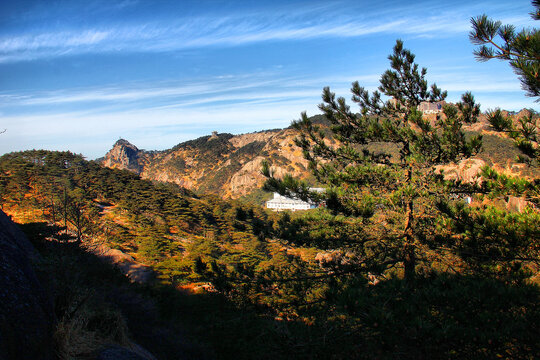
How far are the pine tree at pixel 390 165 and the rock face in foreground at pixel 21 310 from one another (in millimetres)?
4696

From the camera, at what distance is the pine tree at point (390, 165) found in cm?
670

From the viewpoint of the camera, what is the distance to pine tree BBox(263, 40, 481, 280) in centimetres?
670

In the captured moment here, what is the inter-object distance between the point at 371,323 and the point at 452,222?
401 cm

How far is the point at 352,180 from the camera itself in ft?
25.8

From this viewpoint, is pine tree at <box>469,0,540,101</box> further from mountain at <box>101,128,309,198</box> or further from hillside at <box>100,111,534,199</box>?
mountain at <box>101,128,309,198</box>

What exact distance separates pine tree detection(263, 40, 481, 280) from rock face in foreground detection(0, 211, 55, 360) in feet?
15.4

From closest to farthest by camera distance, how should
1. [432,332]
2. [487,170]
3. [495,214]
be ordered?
[432,332] → [487,170] → [495,214]

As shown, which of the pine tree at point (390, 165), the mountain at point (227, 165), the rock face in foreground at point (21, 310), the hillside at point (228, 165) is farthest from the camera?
the mountain at point (227, 165)

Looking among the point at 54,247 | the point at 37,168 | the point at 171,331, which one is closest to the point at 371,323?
the point at 171,331

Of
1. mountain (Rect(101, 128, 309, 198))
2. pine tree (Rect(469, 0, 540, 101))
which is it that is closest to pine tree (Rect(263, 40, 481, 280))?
pine tree (Rect(469, 0, 540, 101))

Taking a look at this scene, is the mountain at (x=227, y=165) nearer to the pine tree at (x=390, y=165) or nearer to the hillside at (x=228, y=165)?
the hillside at (x=228, y=165)

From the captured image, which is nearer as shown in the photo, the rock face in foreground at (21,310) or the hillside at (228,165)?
the rock face in foreground at (21,310)

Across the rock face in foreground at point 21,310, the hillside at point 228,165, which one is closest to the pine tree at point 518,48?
the rock face in foreground at point 21,310

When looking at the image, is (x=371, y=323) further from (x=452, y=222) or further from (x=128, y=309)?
(x=128, y=309)
